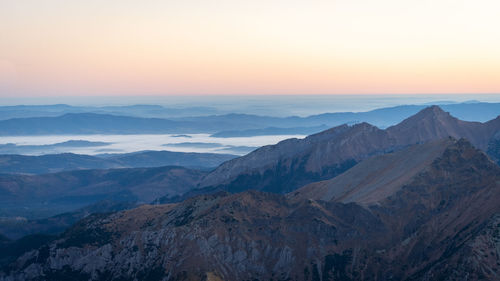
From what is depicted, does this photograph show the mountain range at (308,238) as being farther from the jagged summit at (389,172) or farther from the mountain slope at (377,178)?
the mountain slope at (377,178)

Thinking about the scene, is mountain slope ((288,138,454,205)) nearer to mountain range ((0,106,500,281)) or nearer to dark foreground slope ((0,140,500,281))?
mountain range ((0,106,500,281))

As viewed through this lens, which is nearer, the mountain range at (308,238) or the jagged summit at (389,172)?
the mountain range at (308,238)

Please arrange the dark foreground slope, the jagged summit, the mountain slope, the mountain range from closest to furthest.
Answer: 1. the mountain range
2. the dark foreground slope
3. the jagged summit
4. the mountain slope

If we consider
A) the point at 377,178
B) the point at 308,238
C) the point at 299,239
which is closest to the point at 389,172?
the point at 377,178

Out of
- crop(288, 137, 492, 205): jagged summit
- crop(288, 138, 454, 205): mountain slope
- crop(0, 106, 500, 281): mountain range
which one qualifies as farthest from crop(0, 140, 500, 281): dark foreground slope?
crop(288, 138, 454, 205): mountain slope

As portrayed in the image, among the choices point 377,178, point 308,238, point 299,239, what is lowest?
point 299,239

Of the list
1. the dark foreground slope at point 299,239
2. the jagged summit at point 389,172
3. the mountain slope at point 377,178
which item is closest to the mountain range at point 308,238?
the dark foreground slope at point 299,239

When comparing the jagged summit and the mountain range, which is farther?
the jagged summit

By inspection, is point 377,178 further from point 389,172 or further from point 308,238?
point 308,238
